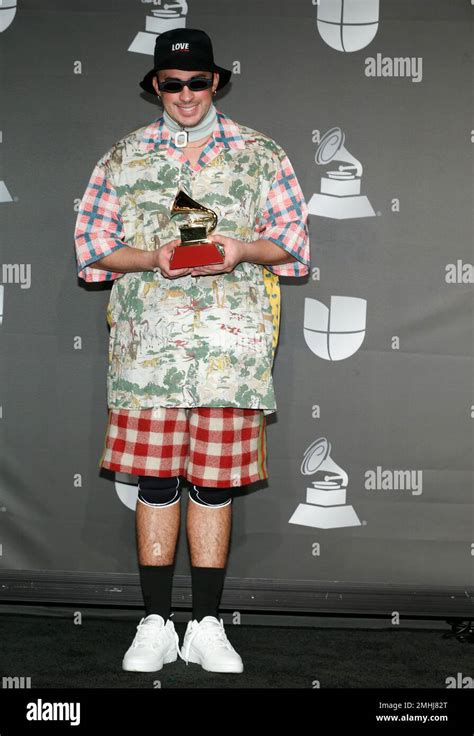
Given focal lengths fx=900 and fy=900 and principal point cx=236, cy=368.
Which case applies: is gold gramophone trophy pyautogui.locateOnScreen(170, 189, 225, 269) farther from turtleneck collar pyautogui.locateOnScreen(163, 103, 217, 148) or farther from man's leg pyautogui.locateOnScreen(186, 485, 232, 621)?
man's leg pyautogui.locateOnScreen(186, 485, 232, 621)

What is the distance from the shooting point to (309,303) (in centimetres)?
280

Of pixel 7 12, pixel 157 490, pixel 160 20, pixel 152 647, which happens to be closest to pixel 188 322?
pixel 157 490

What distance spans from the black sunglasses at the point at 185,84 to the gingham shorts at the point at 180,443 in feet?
2.58

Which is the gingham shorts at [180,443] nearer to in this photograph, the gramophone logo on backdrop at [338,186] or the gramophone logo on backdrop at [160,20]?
the gramophone logo on backdrop at [338,186]

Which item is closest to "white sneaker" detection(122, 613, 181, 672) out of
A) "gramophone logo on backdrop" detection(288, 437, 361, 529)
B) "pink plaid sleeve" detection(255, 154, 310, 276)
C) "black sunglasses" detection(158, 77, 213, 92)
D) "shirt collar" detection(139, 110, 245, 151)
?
"gramophone logo on backdrop" detection(288, 437, 361, 529)

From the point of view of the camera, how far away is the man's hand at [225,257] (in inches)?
83.4

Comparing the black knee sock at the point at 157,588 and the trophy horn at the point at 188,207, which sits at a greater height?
the trophy horn at the point at 188,207

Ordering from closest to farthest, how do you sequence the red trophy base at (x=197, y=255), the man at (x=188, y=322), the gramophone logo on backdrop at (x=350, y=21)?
the red trophy base at (x=197, y=255), the man at (x=188, y=322), the gramophone logo on backdrop at (x=350, y=21)

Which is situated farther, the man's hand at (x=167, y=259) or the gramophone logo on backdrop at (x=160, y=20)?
the gramophone logo on backdrop at (x=160, y=20)

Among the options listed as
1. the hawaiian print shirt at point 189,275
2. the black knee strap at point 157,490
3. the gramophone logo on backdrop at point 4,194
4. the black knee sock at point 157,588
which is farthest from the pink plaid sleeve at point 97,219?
the black knee sock at point 157,588

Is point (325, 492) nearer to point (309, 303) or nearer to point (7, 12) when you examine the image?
point (309, 303)

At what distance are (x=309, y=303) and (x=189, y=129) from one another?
76 cm

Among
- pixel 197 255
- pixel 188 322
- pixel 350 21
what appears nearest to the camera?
pixel 197 255

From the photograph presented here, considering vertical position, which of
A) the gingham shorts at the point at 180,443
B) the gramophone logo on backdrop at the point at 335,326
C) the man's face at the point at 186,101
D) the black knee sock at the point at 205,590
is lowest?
the black knee sock at the point at 205,590
